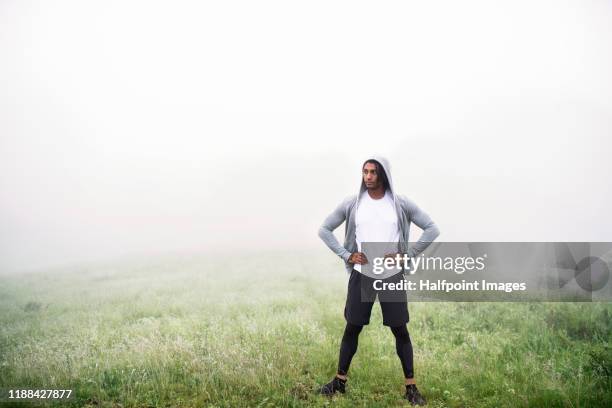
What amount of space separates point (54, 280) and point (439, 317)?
2063 cm

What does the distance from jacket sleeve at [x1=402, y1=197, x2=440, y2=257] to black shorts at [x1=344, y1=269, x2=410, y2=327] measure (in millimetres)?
438

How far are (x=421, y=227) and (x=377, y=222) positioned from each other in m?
0.63

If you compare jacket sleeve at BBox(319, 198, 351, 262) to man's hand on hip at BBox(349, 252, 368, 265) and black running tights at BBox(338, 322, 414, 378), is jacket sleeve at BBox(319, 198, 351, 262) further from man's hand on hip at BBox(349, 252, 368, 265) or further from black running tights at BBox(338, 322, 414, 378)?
black running tights at BBox(338, 322, 414, 378)

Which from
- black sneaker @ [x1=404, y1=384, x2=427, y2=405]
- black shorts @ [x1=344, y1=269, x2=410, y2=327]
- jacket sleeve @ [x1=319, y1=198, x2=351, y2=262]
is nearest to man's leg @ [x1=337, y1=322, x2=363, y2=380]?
black shorts @ [x1=344, y1=269, x2=410, y2=327]

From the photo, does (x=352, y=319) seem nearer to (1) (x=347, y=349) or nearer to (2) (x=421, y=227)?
(1) (x=347, y=349)

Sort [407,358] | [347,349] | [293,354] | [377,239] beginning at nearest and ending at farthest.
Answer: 1. [407,358]
2. [377,239]
3. [347,349]
4. [293,354]

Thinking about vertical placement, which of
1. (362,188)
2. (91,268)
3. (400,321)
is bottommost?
(91,268)

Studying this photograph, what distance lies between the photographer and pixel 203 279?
1792 cm

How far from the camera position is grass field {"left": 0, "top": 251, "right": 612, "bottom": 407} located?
5.31 metres

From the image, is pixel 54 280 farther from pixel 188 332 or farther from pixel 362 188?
pixel 362 188

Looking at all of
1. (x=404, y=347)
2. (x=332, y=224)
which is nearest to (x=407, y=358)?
(x=404, y=347)

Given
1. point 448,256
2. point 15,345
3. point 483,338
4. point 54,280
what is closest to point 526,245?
point 448,256

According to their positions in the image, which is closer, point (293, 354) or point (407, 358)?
point (407, 358)

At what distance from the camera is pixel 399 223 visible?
5152 millimetres
